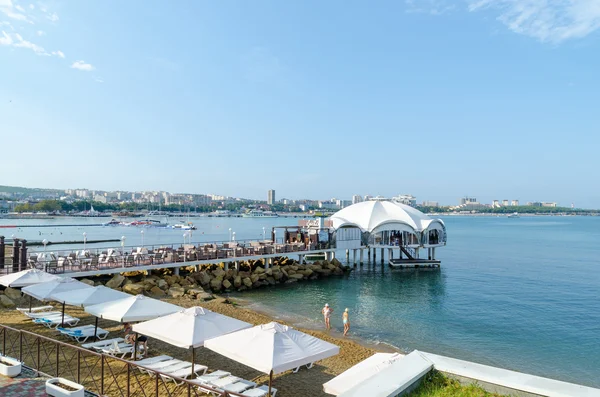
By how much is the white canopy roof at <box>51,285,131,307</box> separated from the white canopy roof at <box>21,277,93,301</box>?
0.28 metres

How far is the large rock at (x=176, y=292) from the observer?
75.5ft

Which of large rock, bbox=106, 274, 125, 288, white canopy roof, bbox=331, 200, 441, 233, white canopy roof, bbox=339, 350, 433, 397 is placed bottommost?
large rock, bbox=106, 274, 125, 288

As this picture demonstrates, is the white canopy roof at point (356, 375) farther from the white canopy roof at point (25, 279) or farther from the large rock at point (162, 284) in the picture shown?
the large rock at point (162, 284)

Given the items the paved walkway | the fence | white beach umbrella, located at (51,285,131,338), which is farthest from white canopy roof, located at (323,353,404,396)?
white beach umbrella, located at (51,285,131,338)

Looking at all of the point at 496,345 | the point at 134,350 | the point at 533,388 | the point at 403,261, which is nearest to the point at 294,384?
the point at 134,350

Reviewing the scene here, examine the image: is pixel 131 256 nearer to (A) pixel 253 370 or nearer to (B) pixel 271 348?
(A) pixel 253 370

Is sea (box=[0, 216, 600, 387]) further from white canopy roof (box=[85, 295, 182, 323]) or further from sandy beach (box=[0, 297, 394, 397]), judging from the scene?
white canopy roof (box=[85, 295, 182, 323])

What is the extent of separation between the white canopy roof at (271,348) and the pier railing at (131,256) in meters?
16.0

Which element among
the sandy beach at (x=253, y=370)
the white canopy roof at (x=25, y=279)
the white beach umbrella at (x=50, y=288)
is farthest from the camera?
the white canopy roof at (x=25, y=279)

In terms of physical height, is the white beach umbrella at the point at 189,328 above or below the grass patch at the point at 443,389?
below

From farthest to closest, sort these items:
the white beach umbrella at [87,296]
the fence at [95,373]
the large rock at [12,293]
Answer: the large rock at [12,293]
the white beach umbrella at [87,296]
the fence at [95,373]

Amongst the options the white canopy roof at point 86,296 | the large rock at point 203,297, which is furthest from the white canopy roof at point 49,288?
the large rock at point 203,297

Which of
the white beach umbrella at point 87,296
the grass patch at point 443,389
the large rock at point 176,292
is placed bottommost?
the large rock at point 176,292

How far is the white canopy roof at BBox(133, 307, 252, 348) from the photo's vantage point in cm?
991
